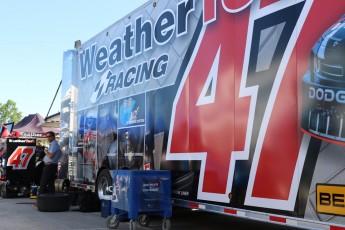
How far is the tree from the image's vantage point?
62981 mm

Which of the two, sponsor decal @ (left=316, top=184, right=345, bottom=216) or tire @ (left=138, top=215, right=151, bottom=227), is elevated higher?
sponsor decal @ (left=316, top=184, right=345, bottom=216)

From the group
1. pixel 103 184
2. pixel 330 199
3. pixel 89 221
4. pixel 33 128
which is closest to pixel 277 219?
pixel 330 199

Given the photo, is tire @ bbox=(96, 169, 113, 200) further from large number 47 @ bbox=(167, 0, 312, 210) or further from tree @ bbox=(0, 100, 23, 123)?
tree @ bbox=(0, 100, 23, 123)

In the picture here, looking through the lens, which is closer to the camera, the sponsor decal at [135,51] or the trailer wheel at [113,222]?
the sponsor decal at [135,51]

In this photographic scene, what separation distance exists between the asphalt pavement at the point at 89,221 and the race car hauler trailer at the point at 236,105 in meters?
0.82

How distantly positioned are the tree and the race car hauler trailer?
5913 centimetres

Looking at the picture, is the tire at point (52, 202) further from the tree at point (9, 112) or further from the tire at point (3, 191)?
the tree at point (9, 112)

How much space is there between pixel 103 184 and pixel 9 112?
2359 inches

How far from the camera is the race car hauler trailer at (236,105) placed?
Answer: 3.84 metres

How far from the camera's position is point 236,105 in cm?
494

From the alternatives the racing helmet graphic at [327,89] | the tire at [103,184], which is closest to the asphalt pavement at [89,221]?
the tire at [103,184]

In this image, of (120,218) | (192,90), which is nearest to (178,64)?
(192,90)

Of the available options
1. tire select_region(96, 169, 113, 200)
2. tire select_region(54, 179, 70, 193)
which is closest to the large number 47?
tire select_region(96, 169, 113, 200)

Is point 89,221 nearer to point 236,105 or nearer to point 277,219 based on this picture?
point 236,105
